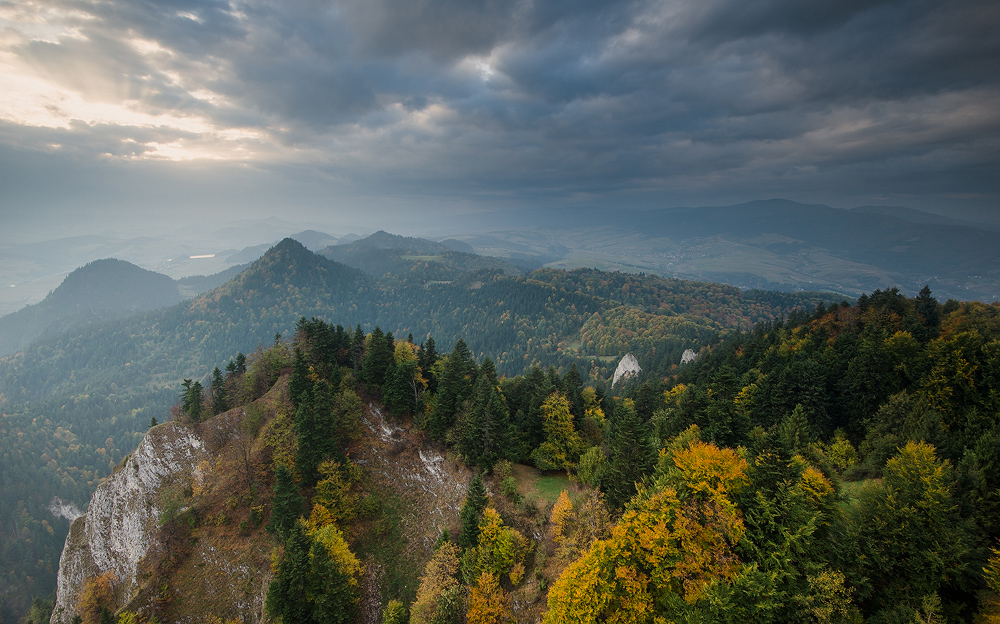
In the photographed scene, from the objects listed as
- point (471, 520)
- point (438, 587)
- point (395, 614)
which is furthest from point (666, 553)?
point (395, 614)

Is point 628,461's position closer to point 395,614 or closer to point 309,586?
point 395,614

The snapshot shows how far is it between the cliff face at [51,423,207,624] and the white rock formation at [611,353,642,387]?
12603cm

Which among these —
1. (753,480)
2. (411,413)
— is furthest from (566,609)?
(411,413)

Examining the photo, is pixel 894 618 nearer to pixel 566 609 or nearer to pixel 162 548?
pixel 566 609

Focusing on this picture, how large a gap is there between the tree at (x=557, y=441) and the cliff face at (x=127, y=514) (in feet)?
147

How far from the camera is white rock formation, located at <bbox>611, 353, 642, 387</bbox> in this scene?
141688 millimetres

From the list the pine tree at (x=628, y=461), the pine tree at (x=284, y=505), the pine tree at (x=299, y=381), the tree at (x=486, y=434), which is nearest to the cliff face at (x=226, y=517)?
the pine tree at (x=299, y=381)

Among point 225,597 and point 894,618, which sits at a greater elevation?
point 894,618

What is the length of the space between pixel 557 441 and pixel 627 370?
368ft

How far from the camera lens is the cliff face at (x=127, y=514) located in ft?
155

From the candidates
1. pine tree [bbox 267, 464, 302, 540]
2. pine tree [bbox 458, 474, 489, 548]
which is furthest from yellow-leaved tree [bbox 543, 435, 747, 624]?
pine tree [bbox 267, 464, 302, 540]

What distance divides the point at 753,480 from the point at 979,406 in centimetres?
2950

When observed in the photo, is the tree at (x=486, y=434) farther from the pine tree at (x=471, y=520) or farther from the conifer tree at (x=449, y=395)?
the pine tree at (x=471, y=520)

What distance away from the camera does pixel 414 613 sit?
31828 mm
